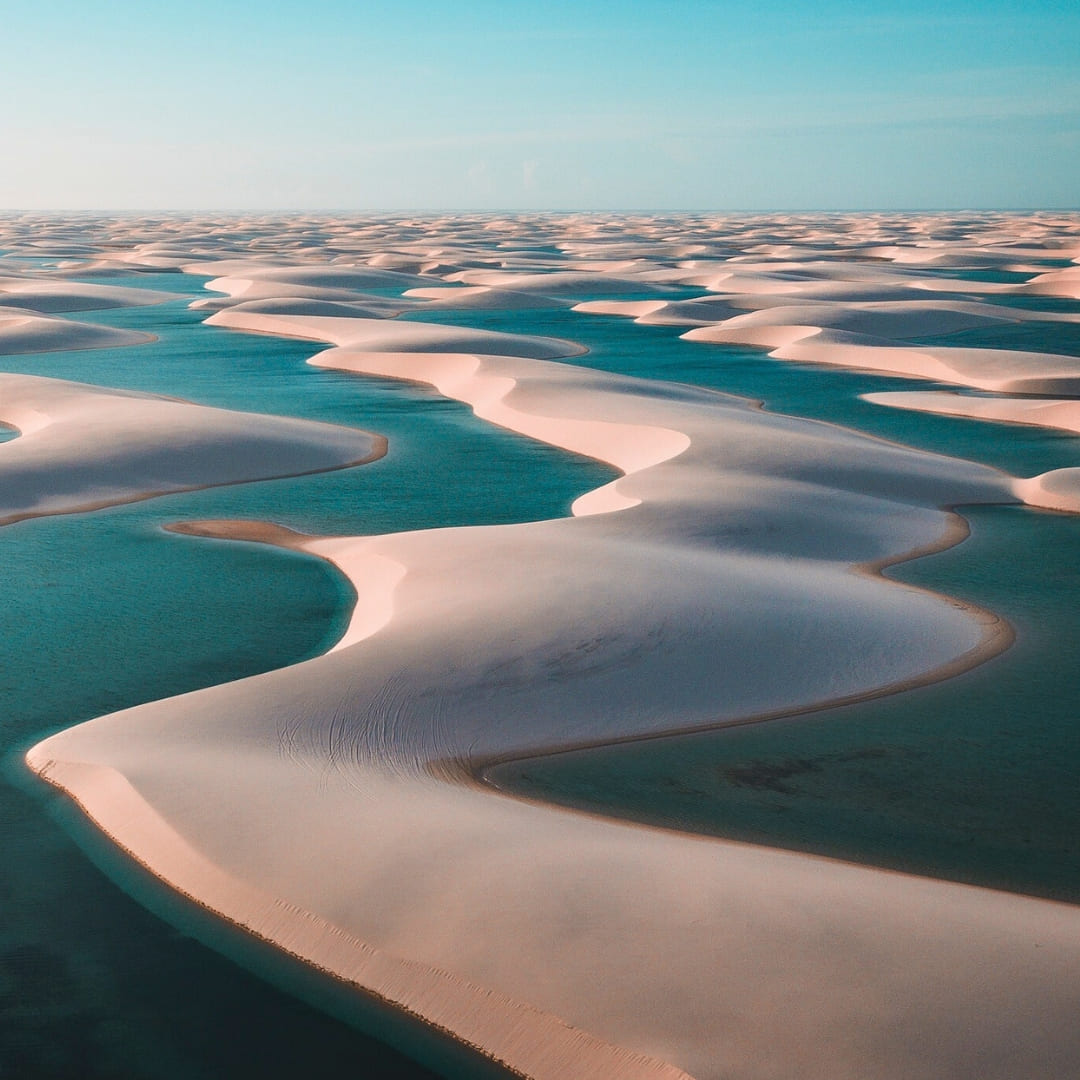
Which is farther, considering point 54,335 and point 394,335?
point 54,335

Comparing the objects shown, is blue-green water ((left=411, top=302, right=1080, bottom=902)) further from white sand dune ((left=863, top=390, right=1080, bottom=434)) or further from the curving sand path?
white sand dune ((left=863, top=390, right=1080, bottom=434))

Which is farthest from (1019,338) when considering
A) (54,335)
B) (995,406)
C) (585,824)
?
(585,824)

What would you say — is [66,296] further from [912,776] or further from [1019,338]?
[912,776]

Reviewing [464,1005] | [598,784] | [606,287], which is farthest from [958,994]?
[606,287]

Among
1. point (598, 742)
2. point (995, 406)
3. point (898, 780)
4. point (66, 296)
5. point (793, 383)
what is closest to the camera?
point (898, 780)

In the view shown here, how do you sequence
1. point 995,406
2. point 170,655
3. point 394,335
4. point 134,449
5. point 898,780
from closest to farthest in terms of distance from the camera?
point 898,780 → point 170,655 → point 134,449 → point 995,406 → point 394,335

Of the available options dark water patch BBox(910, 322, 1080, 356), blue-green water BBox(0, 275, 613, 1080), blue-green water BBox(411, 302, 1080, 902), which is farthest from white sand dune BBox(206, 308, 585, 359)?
blue-green water BBox(411, 302, 1080, 902)
